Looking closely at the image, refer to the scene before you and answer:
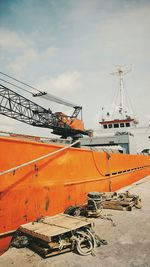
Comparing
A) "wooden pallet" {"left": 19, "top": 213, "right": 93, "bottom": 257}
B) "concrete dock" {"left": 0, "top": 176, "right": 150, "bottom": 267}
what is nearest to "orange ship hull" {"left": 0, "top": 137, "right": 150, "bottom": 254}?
"wooden pallet" {"left": 19, "top": 213, "right": 93, "bottom": 257}

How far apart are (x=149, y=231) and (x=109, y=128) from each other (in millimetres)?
22163

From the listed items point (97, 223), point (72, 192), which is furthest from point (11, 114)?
point (97, 223)

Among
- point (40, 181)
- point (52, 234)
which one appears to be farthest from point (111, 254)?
point (40, 181)

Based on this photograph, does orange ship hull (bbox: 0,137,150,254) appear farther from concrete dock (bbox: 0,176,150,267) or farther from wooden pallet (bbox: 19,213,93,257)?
concrete dock (bbox: 0,176,150,267)

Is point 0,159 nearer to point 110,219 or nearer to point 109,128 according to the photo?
point 110,219

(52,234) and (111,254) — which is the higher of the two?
(52,234)

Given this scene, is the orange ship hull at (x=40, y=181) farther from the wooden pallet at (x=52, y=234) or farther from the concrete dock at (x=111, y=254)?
the concrete dock at (x=111, y=254)

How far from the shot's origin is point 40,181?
5438mm

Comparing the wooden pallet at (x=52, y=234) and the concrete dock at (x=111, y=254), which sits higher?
the wooden pallet at (x=52, y=234)

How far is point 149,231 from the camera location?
484 centimetres

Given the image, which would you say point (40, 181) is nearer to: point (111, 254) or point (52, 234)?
point (52, 234)

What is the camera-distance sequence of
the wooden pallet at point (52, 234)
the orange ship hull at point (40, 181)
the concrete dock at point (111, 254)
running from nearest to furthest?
the concrete dock at point (111, 254) → the wooden pallet at point (52, 234) → the orange ship hull at point (40, 181)

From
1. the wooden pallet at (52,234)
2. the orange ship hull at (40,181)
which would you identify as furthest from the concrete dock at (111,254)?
the orange ship hull at (40,181)

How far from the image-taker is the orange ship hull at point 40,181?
182 inches
